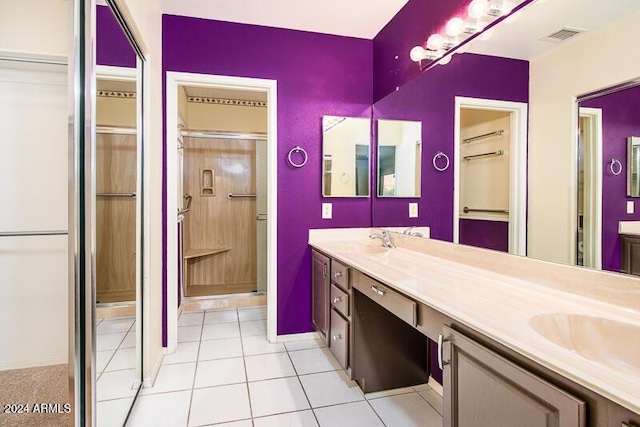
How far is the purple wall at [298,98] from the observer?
2.61 m

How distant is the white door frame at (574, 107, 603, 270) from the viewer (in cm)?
122

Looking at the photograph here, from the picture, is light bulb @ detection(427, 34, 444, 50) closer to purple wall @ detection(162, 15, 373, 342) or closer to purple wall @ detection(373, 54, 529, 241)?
purple wall @ detection(373, 54, 529, 241)

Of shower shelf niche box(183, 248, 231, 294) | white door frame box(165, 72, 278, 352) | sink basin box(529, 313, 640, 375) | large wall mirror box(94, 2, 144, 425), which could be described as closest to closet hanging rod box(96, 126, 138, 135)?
large wall mirror box(94, 2, 144, 425)

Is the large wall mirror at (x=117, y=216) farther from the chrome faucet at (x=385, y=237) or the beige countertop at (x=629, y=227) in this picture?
the beige countertop at (x=629, y=227)

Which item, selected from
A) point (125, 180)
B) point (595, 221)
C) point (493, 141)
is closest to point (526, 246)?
point (595, 221)

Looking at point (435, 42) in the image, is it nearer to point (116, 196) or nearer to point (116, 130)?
point (116, 130)

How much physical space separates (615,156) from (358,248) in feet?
5.60

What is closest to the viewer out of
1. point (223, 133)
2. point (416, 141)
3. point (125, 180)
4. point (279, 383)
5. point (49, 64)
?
point (49, 64)

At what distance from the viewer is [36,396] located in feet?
4.35

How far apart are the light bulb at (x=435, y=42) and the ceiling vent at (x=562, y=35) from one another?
745mm

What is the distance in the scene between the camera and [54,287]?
1353 mm

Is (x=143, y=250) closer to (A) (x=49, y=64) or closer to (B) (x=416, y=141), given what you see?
(A) (x=49, y=64)

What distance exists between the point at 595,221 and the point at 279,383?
6.13 feet

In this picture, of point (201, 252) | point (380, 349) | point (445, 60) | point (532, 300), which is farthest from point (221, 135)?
point (532, 300)
